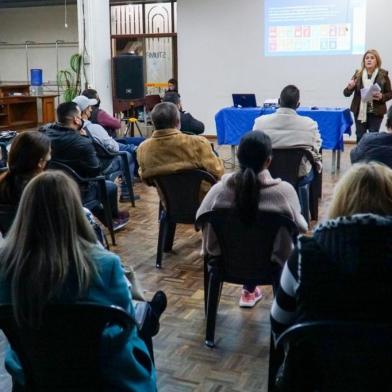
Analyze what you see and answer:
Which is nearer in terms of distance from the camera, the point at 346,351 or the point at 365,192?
the point at 346,351

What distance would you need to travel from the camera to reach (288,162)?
13.4 ft

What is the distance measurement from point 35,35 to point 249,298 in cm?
1257

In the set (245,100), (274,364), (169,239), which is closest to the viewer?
(274,364)

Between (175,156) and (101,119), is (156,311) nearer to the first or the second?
(175,156)

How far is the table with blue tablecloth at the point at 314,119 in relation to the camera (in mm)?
6719

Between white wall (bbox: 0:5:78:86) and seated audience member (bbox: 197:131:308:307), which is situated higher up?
white wall (bbox: 0:5:78:86)

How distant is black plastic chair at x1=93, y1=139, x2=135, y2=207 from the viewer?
4891 mm

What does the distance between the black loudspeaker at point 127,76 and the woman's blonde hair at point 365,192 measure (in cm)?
723

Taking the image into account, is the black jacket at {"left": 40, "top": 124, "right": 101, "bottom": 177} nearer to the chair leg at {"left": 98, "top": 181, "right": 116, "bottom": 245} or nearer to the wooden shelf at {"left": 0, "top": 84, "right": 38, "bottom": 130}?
the chair leg at {"left": 98, "top": 181, "right": 116, "bottom": 245}

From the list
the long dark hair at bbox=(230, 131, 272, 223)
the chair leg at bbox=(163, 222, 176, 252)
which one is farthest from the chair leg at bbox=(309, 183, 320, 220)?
the long dark hair at bbox=(230, 131, 272, 223)

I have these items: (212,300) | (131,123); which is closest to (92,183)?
(212,300)

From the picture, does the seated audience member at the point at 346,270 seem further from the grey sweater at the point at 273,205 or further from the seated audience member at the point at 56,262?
the grey sweater at the point at 273,205

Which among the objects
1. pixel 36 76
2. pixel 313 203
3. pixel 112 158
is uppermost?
pixel 36 76

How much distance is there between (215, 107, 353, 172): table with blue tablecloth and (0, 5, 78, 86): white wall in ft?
25.5
